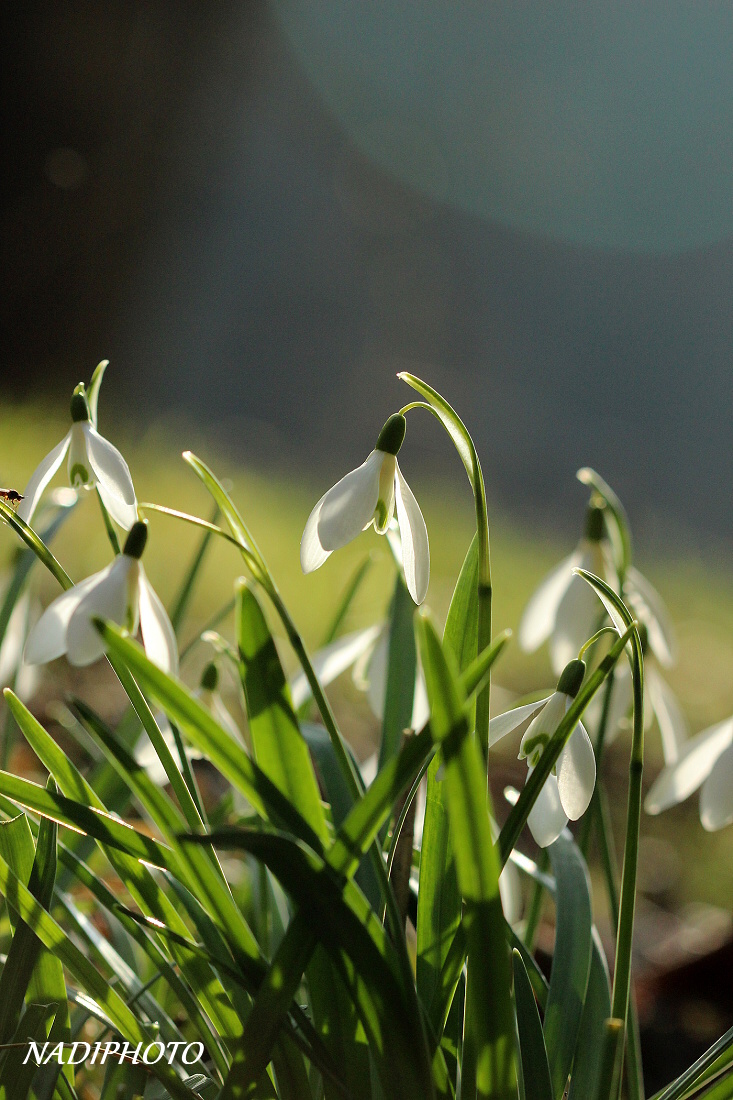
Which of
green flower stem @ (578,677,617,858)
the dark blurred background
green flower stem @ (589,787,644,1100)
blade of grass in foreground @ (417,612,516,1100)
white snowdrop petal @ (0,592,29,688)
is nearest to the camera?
blade of grass in foreground @ (417,612,516,1100)

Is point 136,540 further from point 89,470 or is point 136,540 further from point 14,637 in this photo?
point 14,637

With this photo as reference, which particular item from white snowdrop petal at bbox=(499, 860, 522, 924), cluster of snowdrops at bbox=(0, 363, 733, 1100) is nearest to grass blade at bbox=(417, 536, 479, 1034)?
cluster of snowdrops at bbox=(0, 363, 733, 1100)

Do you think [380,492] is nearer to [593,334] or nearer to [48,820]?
[48,820]

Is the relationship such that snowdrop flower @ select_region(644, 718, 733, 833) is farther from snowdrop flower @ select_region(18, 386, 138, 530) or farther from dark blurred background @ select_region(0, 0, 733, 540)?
dark blurred background @ select_region(0, 0, 733, 540)

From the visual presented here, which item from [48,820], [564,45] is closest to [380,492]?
[48,820]

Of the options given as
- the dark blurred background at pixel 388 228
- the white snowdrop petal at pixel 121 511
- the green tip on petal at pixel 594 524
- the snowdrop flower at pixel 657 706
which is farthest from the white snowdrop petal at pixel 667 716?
the dark blurred background at pixel 388 228
